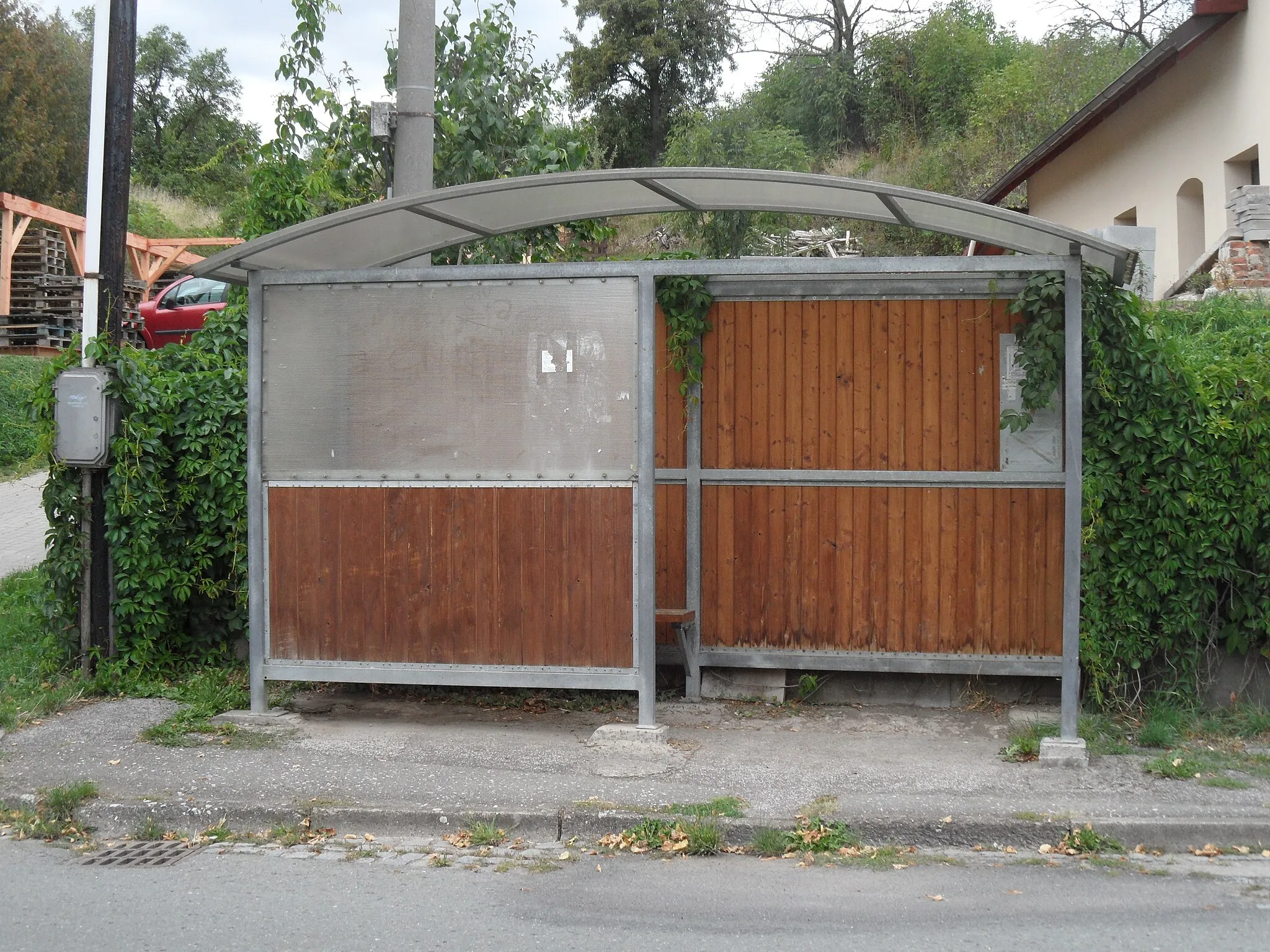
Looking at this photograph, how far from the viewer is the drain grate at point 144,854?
5121 mm

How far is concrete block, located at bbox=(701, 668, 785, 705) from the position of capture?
762cm

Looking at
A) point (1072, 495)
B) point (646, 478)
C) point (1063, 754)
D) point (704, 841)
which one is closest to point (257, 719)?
point (646, 478)

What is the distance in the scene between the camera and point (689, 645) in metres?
7.48

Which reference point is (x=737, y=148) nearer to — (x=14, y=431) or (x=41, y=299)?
(x=41, y=299)

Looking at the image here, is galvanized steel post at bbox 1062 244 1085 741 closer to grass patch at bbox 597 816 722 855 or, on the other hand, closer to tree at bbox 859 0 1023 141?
grass patch at bbox 597 816 722 855

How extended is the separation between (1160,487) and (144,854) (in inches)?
214

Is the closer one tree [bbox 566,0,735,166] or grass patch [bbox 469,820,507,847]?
grass patch [bbox 469,820,507,847]

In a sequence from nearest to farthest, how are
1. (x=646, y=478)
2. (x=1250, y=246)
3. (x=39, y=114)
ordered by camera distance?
(x=646, y=478) < (x=1250, y=246) < (x=39, y=114)

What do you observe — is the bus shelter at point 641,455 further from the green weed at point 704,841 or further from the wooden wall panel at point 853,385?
the green weed at point 704,841

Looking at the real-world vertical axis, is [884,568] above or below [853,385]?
below

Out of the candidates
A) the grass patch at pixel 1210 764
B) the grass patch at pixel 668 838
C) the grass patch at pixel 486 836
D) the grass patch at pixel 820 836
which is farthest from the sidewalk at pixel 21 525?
the grass patch at pixel 1210 764

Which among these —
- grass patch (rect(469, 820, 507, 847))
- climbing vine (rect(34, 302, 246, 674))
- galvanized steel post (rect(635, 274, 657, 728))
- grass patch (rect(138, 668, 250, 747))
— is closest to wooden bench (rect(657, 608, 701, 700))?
galvanized steel post (rect(635, 274, 657, 728))

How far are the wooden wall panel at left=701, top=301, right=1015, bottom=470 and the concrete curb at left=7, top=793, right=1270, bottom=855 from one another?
101 inches

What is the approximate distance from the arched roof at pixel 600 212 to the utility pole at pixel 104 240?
1.16m
